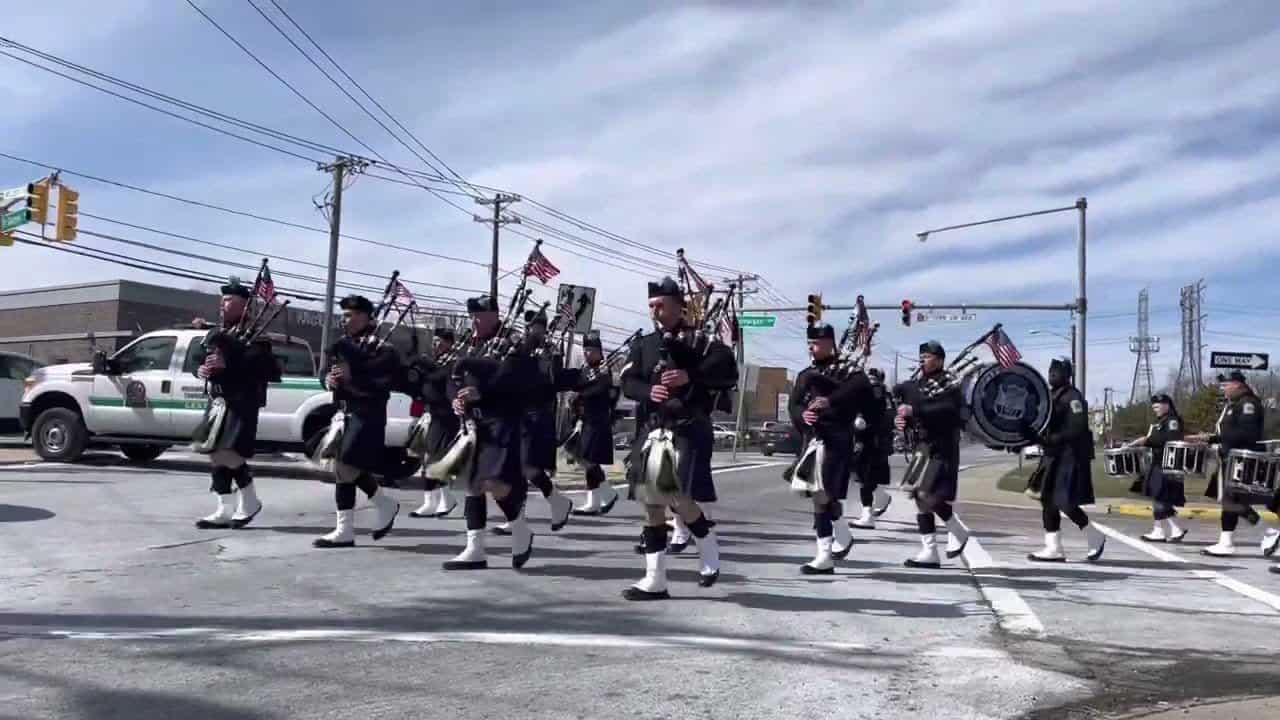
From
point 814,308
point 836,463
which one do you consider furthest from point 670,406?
point 814,308

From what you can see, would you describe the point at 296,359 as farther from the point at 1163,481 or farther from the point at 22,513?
the point at 1163,481

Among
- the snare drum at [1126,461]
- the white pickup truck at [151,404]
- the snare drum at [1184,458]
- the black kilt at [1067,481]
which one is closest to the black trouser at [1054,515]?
the black kilt at [1067,481]

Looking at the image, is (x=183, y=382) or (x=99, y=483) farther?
(x=183, y=382)

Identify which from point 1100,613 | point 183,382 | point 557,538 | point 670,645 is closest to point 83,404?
point 183,382

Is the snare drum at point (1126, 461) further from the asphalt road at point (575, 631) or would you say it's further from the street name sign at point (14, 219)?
the street name sign at point (14, 219)

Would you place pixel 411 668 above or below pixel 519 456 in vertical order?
below

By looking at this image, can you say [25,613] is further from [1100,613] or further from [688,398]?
[1100,613]

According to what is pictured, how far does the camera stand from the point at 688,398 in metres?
7.18

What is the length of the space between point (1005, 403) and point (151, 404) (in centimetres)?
1178

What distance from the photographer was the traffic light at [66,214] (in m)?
26.1

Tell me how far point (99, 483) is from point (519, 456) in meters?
A: 8.01

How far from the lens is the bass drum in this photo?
10.5 metres

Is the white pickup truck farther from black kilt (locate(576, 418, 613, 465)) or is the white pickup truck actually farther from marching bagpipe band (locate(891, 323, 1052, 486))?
marching bagpipe band (locate(891, 323, 1052, 486))

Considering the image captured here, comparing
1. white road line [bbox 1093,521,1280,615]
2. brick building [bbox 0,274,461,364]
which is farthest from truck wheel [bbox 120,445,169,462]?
brick building [bbox 0,274,461,364]
